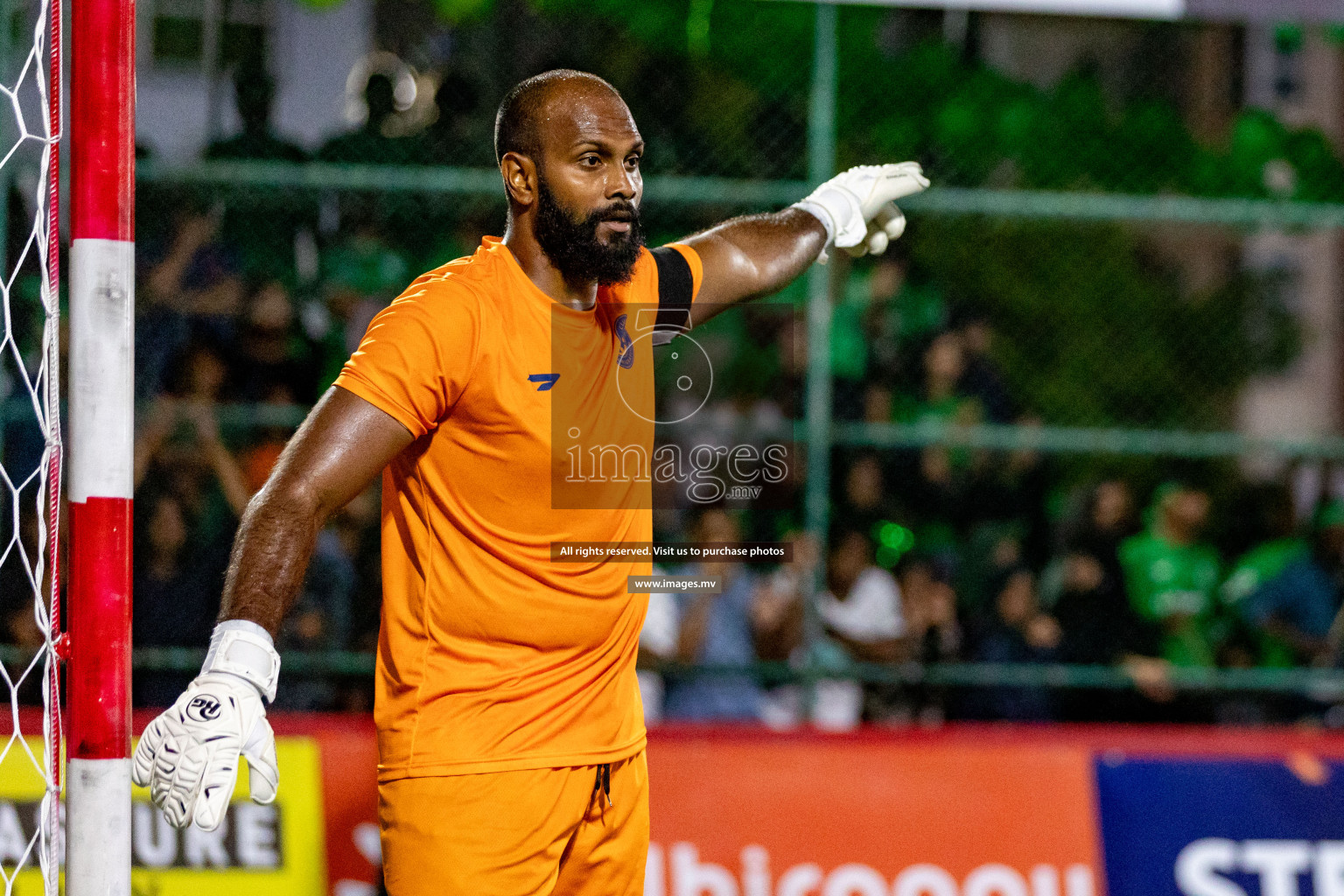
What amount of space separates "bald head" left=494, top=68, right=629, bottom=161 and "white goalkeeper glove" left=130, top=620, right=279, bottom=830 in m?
1.21

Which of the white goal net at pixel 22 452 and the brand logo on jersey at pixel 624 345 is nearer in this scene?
the brand logo on jersey at pixel 624 345

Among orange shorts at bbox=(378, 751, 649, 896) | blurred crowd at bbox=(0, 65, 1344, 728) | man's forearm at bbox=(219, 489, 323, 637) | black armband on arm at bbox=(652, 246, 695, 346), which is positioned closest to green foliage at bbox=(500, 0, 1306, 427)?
blurred crowd at bbox=(0, 65, 1344, 728)

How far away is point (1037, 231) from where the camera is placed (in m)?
9.71

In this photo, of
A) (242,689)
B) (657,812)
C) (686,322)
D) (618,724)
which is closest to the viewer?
(242,689)

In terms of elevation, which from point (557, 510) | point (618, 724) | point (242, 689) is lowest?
point (618, 724)

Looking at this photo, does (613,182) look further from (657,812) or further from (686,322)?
(657,812)

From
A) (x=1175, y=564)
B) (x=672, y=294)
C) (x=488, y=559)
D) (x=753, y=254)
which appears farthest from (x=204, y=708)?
(x=1175, y=564)

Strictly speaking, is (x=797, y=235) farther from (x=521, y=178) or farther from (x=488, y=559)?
(x=488, y=559)

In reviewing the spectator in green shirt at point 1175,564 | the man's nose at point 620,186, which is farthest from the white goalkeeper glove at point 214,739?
the spectator in green shirt at point 1175,564

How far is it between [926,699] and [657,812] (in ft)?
6.25

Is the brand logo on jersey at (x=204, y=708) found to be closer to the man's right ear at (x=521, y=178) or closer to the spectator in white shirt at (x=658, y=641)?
the man's right ear at (x=521, y=178)

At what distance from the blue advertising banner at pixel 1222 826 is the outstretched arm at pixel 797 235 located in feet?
6.69

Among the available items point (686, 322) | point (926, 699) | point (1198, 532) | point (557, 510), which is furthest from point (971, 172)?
point (557, 510)

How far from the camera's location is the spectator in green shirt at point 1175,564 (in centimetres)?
637
